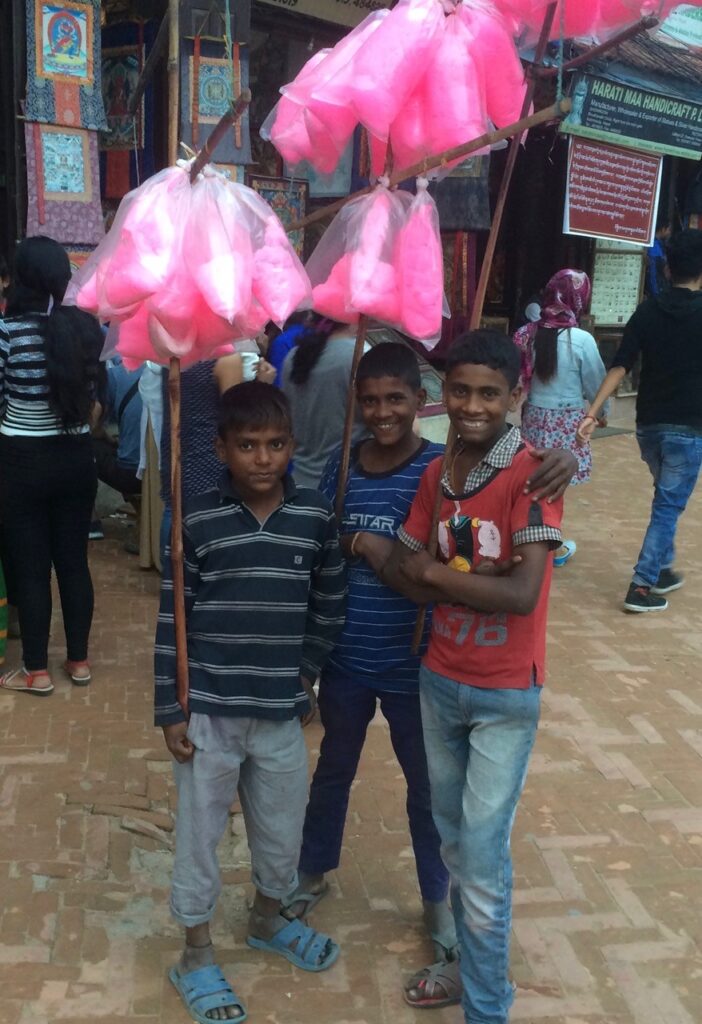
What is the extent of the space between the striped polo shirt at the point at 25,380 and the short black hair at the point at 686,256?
3237mm

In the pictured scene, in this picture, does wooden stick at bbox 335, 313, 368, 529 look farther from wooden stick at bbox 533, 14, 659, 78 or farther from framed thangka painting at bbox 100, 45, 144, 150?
framed thangka painting at bbox 100, 45, 144, 150

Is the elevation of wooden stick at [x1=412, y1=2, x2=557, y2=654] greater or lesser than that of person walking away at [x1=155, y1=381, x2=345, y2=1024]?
greater

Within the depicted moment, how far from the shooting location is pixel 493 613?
226cm

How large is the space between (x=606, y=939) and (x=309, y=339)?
2.22 m

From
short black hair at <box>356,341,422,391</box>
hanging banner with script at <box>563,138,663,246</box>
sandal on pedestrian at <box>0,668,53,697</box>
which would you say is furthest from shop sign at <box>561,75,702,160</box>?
short black hair at <box>356,341,422,391</box>

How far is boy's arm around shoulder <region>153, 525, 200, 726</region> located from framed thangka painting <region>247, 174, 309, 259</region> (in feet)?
17.9

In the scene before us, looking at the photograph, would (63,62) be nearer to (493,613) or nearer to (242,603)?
(242,603)

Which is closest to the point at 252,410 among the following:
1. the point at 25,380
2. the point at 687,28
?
the point at 25,380

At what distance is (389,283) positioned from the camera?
2561 millimetres

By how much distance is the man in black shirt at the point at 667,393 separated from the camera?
5398 mm

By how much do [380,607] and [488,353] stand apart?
0.74m

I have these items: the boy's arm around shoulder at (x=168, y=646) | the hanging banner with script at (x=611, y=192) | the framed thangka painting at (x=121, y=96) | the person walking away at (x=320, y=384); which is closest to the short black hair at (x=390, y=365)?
the boy's arm around shoulder at (x=168, y=646)

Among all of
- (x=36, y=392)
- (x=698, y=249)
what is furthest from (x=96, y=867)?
(x=698, y=249)

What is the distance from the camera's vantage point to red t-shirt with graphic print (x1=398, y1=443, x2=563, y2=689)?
2.24 m
